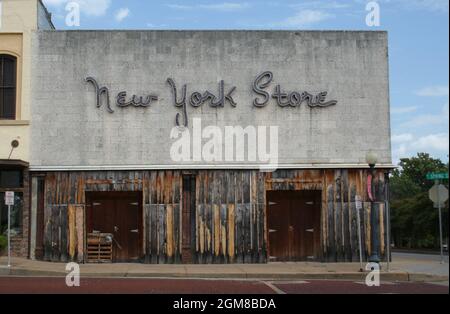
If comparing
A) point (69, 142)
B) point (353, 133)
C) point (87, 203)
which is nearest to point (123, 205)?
point (87, 203)

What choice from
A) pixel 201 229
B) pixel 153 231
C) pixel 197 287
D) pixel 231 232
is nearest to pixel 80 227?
pixel 153 231

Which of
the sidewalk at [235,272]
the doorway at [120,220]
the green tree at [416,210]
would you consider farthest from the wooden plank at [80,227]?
the green tree at [416,210]

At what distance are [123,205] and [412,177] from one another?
137 ft

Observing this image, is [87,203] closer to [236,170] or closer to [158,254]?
[158,254]

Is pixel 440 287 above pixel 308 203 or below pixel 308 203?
below

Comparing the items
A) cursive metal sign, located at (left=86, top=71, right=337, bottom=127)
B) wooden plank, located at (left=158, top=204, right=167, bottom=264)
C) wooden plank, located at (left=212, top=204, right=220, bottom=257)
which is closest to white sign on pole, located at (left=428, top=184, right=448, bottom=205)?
cursive metal sign, located at (left=86, top=71, right=337, bottom=127)

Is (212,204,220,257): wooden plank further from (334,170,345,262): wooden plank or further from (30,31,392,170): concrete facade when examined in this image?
(334,170,345,262): wooden plank

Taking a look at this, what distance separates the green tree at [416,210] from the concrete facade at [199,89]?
16786 millimetres

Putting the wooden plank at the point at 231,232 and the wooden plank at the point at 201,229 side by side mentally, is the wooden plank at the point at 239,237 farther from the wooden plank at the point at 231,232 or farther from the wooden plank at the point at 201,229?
the wooden plank at the point at 201,229

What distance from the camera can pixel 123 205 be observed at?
23781 mm

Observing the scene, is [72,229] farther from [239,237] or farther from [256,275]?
[256,275]

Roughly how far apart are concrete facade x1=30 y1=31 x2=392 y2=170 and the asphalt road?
20.3 feet
